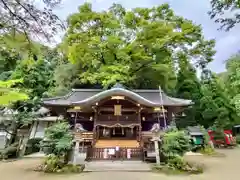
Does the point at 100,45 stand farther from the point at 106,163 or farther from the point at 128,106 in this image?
the point at 106,163

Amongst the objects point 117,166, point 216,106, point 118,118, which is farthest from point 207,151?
point 117,166

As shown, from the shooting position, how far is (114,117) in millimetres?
10977

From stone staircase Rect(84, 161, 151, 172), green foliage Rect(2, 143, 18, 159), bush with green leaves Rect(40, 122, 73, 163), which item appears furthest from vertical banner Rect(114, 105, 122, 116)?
green foliage Rect(2, 143, 18, 159)

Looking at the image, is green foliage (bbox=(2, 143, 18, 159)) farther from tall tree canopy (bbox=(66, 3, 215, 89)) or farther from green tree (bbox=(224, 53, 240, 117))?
green tree (bbox=(224, 53, 240, 117))

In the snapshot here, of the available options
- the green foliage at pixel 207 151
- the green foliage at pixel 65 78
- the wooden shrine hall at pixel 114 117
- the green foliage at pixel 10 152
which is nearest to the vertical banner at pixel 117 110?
the wooden shrine hall at pixel 114 117

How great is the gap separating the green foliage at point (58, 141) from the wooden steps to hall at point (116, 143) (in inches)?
88.5

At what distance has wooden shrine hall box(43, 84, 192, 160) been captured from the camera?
9.88 meters

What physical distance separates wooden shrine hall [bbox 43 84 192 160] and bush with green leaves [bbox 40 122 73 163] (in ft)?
1.93

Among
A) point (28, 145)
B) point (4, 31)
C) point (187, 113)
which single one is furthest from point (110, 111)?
point (187, 113)

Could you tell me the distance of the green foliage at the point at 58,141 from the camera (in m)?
8.23

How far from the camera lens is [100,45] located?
1419cm

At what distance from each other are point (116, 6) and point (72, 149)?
12495 mm

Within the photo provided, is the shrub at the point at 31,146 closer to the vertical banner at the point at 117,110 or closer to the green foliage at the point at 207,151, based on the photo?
the vertical banner at the point at 117,110

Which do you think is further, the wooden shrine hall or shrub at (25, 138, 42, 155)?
shrub at (25, 138, 42, 155)
